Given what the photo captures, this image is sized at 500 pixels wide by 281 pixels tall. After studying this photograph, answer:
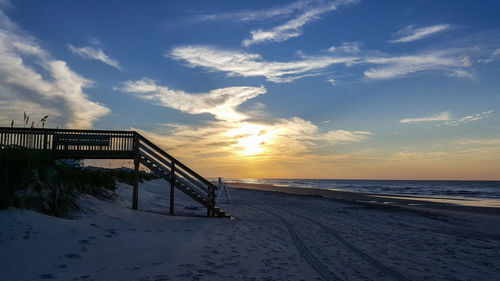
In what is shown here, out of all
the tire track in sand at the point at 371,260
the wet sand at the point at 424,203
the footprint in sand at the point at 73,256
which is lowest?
the wet sand at the point at 424,203

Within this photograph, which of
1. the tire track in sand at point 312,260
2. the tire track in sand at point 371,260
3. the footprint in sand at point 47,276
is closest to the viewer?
the footprint in sand at point 47,276

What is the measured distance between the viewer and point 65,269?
17.8ft

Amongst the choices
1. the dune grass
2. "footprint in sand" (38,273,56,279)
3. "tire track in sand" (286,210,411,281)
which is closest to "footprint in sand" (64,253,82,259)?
"footprint in sand" (38,273,56,279)

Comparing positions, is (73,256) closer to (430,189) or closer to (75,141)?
(75,141)

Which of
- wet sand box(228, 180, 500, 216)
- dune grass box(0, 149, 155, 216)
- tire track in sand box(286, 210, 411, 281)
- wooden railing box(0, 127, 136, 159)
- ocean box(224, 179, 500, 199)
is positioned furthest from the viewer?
ocean box(224, 179, 500, 199)

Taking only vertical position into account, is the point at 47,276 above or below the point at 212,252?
above

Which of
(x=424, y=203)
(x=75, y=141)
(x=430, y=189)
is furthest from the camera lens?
(x=430, y=189)

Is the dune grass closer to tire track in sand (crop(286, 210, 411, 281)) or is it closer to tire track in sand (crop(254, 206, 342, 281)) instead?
tire track in sand (crop(254, 206, 342, 281))

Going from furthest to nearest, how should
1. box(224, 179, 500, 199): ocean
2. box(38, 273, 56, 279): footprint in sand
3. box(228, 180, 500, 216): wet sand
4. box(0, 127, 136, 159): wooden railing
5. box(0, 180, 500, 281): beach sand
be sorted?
box(224, 179, 500, 199): ocean → box(228, 180, 500, 216): wet sand → box(0, 127, 136, 159): wooden railing → box(0, 180, 500, 281): beach sand → box(38, 273, 56, 279): footprint in sand

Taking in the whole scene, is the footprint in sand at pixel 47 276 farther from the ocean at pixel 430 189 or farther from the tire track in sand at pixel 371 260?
the ocean at pixel 430 189

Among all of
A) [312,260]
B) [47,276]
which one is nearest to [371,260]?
[312,260]

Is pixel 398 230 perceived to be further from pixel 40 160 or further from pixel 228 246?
pixel 40 160

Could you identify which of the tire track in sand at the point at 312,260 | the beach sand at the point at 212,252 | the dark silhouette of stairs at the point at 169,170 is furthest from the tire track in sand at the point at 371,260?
the dark silhouette of stairs at the point at 169,170

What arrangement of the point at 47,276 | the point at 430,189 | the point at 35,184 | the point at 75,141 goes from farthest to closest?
the point at 430,189 < the point at 75,141 < the point at 35,184 < the point at 47,276
